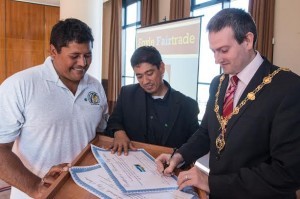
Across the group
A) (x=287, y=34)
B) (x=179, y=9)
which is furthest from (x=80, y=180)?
(x=179, y=9)

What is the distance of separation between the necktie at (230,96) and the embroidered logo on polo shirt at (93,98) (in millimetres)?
683

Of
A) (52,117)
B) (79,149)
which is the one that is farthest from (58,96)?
(79,149)

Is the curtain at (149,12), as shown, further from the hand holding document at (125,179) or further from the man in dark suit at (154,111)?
the hand holding document at (125,179)

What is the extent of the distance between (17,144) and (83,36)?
604 mm

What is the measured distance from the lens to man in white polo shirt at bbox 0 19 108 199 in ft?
4.03

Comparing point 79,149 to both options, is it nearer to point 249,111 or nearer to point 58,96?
point 58,96

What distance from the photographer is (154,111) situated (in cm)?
192

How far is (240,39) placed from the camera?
1.14 m

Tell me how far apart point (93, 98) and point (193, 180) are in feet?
2.54

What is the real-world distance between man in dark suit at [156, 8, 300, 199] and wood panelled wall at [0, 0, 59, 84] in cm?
788

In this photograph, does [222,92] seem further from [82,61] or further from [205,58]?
[205,58]

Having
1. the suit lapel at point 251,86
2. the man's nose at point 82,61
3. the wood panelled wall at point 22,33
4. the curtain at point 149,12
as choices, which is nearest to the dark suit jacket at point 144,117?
the man's nose at point 82,61

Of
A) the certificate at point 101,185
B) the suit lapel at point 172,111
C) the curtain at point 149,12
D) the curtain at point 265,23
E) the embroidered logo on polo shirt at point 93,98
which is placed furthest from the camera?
the curtain at point 149,12

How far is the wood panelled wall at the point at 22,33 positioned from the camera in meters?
7.91
